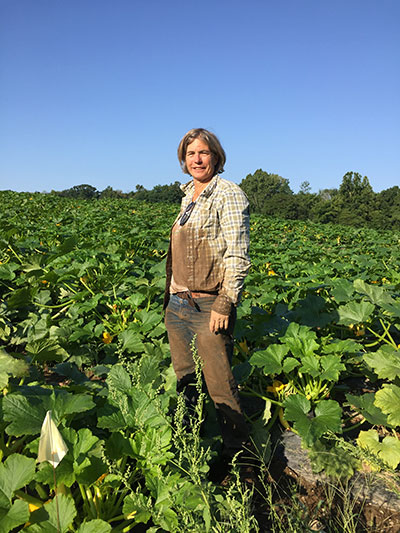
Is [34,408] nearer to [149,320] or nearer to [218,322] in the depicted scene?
[218,322]

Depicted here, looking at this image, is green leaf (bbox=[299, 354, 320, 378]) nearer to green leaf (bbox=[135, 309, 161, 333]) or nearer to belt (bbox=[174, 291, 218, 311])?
belt (bbox=[174, 291, 218, 311])

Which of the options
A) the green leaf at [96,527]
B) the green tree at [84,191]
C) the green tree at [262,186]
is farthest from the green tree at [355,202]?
the green leaf at [96,527]

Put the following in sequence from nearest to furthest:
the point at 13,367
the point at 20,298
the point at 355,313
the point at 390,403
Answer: the point at 13,367
the point at 390,403
the point at 355,313
the point at 20,298

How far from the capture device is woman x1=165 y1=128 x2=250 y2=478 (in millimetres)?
2201

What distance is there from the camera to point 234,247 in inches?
85.8

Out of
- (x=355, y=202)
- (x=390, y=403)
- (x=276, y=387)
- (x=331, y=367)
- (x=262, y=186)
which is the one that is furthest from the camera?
(x=262, y=186)

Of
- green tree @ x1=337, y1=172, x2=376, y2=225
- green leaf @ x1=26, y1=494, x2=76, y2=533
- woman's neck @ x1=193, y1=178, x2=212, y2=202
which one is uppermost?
green tree @ x1=337, y1=172, x2=376, y2=225

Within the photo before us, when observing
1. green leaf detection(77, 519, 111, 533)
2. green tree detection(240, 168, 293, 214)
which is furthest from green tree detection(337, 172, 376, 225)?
green leaf detection(77, 519, 111, 533)

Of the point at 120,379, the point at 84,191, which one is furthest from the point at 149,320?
the point at 84,191

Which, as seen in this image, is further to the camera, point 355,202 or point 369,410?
point 355,202

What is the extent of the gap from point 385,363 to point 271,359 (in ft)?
2.71

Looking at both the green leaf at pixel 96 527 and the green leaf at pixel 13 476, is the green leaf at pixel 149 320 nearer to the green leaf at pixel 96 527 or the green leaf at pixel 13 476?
the green leaf at pixel 13 476

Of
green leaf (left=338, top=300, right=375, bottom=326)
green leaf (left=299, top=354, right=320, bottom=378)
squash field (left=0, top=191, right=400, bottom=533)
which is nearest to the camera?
squash field (left=0, top=191, right=400, bottom=533)

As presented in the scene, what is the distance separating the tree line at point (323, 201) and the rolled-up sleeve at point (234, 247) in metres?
37.0
